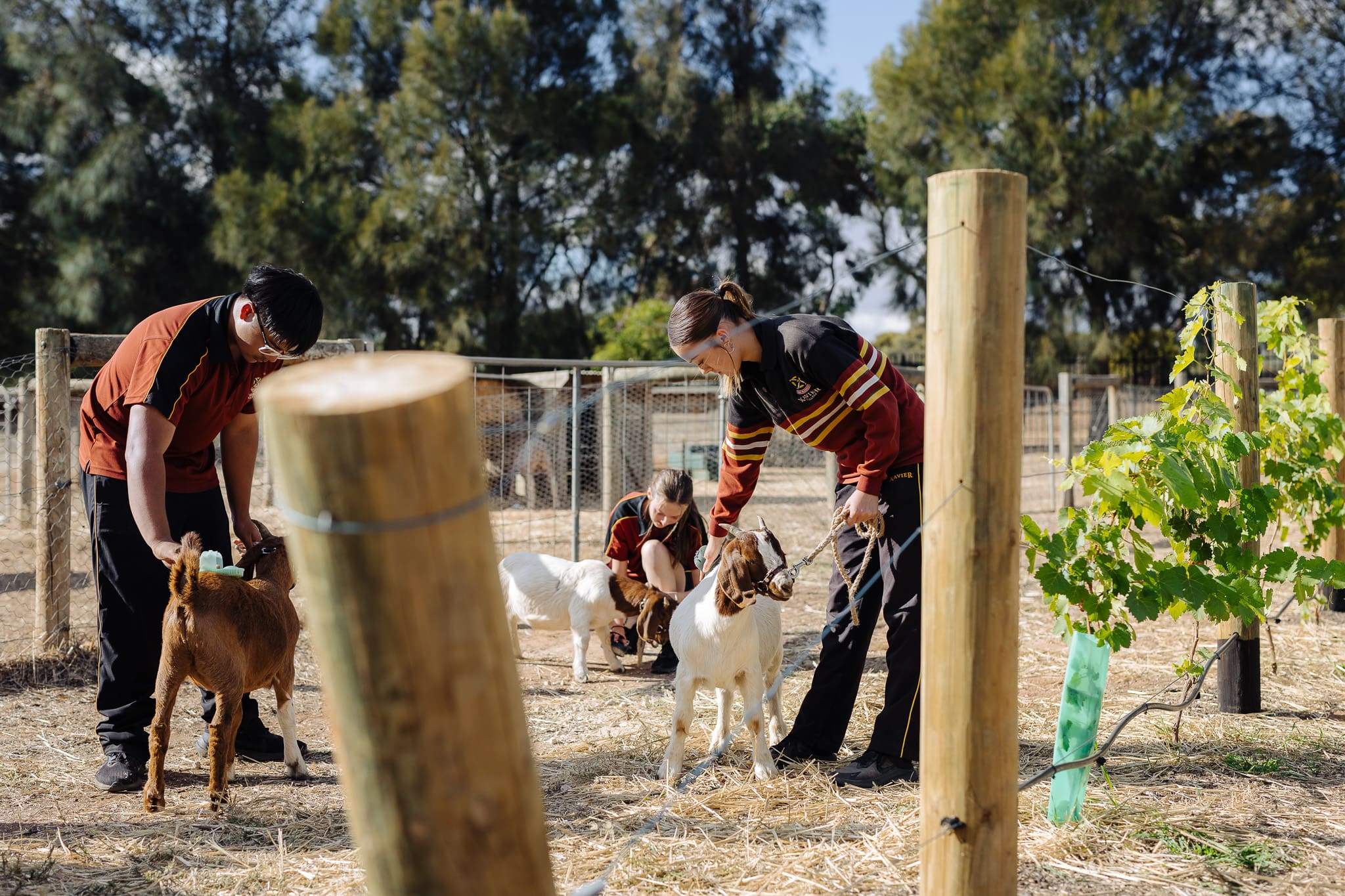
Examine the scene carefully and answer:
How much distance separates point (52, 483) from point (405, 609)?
5.44m

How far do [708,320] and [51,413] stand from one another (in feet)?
14.1

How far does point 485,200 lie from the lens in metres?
22.3

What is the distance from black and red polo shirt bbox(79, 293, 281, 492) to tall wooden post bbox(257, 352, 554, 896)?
248 cm

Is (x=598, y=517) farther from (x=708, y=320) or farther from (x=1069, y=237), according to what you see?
(x=1069, y=237)

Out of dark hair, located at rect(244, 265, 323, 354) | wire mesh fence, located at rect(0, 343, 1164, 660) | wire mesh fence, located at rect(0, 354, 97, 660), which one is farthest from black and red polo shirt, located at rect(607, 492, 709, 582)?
dark hair, located at rect(244, 265, 323, 354)

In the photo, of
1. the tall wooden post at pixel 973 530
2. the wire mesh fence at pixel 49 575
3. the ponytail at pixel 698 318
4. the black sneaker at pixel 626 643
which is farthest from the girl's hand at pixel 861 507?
the wire mesh fence at pixel 49 575

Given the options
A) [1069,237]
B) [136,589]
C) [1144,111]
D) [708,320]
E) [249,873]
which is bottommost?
[249,873]

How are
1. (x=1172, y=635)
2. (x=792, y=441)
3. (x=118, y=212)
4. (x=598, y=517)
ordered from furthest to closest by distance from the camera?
(x=118, y=212) → (x=792, y=441) → (x=598, y=517) → (x=1172, y=635)

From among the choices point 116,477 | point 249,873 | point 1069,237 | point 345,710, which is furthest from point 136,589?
point 1069,237

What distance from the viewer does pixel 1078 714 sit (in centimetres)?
→ 313

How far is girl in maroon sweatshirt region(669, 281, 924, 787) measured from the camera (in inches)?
137

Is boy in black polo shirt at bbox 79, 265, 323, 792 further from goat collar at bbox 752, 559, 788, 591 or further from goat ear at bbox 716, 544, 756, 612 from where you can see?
goat collar at bbox 752, 559, 788, 591

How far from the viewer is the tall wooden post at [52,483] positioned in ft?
18.8

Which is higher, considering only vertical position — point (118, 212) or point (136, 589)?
point (118, 212)
